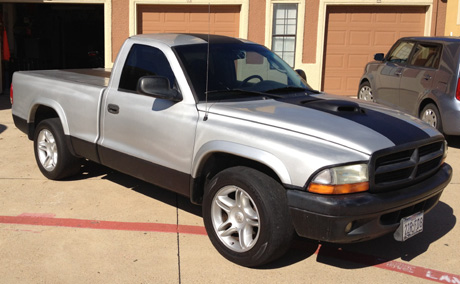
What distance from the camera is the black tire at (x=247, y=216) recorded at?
13.4 feet

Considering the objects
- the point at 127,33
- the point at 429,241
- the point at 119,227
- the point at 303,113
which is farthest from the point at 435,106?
the point at 127,33

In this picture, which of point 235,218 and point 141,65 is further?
point 141,65

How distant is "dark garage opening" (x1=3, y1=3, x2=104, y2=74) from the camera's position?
1667cm

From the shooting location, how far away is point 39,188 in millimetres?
6359

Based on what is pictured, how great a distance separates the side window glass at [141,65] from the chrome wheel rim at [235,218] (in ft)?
4.62

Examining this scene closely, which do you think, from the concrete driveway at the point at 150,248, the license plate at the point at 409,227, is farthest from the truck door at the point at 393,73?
the license plate at the point at 409,227

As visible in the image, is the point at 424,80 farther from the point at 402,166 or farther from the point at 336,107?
the point at 402,166

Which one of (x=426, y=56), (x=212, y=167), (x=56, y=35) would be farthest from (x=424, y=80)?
(x=56, y=35)

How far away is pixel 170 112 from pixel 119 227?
121 cm

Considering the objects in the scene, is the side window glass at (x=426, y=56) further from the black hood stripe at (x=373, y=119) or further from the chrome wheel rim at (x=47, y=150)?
the chrome wheel rim at (x=47, y=150)

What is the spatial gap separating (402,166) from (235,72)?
6.00 feet

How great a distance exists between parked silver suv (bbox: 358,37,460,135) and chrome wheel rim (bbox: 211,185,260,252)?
473cm

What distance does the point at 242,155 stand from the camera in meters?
4.27


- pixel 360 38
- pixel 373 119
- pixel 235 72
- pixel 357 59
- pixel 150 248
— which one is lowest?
pixel 150 248
